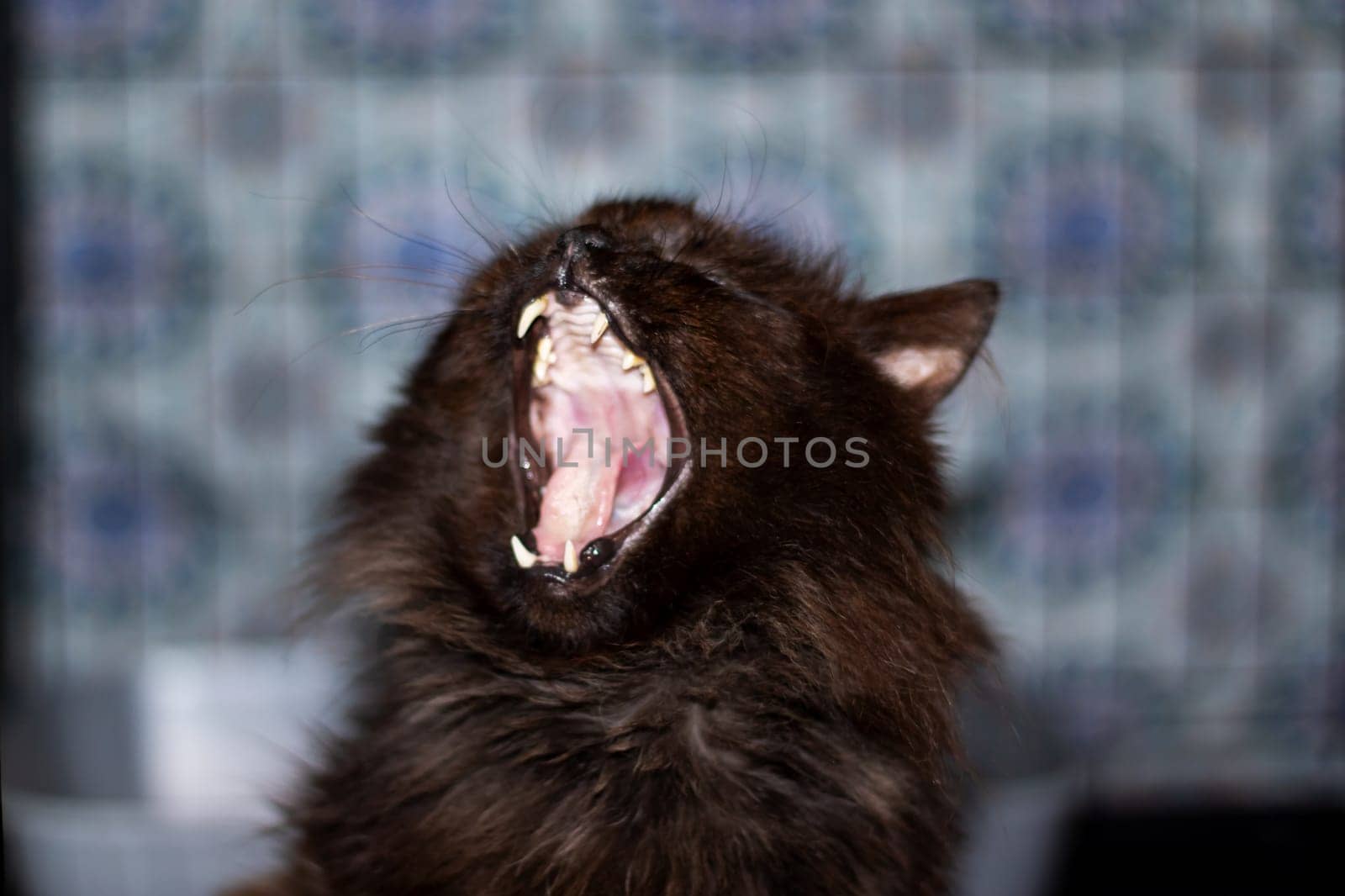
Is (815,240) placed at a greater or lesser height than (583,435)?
greater

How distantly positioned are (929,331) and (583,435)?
0.32 meters

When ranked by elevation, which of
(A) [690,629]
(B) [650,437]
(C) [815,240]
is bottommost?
(A) [690,629]

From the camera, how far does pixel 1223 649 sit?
2148 mm

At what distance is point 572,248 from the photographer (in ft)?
3.11

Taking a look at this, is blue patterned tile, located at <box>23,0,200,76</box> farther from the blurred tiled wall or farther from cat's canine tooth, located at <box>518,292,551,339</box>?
cat's canine tooth, located at <box>518,292,551,339</box>

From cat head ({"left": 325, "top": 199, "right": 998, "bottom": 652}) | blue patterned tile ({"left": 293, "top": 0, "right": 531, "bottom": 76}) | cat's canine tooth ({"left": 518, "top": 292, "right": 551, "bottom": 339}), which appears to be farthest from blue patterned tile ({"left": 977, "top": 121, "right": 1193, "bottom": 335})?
cat's canine tooth ({"left": 518, "top": 292, "right": 551, "bottom": 339})

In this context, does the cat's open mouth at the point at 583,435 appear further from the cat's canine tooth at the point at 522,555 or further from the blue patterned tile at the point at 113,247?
the blue patterned tile at the point at 113,247

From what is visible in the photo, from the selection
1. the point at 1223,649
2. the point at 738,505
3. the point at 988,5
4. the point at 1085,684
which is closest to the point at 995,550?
the point at 1085,684

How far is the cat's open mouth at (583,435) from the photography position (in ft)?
3.25

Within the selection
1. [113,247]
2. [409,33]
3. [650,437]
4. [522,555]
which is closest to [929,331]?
[650,437]

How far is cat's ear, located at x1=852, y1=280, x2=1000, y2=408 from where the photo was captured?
1.07 m

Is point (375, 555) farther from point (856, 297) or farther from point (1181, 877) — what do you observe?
point (1181, 877)

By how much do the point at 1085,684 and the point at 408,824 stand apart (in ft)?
4.86

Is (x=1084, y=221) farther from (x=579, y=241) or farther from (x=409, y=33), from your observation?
(x=579, y=241)
